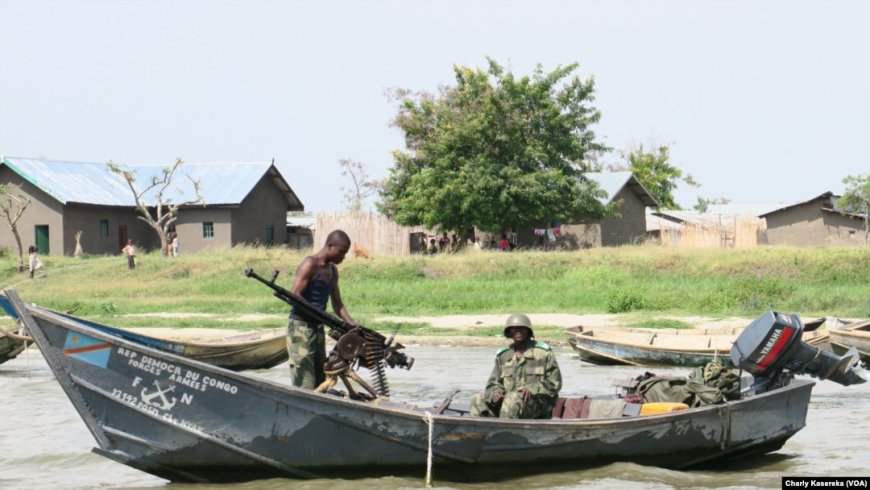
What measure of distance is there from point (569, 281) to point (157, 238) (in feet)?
71.8

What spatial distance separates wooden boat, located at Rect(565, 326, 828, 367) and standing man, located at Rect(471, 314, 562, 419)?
7098 millimetres

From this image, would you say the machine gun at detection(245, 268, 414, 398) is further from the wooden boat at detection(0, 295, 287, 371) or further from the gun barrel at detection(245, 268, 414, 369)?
the wooden boat at detection(0, 295, 287, 371)

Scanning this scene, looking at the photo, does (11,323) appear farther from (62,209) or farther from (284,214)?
(284,214)

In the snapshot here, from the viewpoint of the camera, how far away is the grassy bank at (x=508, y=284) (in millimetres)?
24172

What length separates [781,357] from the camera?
1019cm

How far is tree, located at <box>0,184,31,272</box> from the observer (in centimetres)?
3831

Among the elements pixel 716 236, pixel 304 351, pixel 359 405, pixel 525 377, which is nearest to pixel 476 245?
pixel 716 236

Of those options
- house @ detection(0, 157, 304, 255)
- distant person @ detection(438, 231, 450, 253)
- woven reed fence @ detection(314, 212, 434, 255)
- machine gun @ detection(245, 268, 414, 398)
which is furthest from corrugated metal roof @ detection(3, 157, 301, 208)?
machine gun @ detection(245, 268, 414, 398)

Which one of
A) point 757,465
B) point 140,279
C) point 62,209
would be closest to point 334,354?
point 757,465

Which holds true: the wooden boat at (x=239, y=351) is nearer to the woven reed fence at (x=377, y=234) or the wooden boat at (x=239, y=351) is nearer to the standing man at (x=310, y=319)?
the standing man at (x=310, y=319)

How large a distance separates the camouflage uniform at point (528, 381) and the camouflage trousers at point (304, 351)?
1.52 metres

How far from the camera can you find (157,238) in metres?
44.4

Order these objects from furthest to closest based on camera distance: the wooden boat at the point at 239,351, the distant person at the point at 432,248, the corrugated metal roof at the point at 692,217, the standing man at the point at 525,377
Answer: the corrugated metal roof at the point at 692,217
the distant person at the point at 432,248
the wooden boat at the point at 239,351
the standing man at the point at 525,377

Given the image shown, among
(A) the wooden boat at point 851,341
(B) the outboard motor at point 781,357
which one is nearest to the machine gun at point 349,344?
(B) the outboard motor at point 781,357
